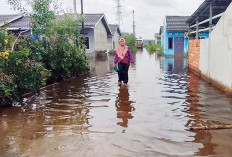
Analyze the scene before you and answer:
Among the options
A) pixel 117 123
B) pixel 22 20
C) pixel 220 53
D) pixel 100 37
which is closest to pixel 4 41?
pixel 117 123

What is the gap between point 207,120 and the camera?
4.88 metres

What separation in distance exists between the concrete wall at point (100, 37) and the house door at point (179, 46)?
28.2 ft

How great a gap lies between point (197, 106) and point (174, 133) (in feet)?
6.67

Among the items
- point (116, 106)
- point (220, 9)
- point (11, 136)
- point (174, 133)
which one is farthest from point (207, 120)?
point (220, 9)

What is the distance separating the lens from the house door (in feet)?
86.8

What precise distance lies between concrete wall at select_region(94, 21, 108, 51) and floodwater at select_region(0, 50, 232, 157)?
63.7ft

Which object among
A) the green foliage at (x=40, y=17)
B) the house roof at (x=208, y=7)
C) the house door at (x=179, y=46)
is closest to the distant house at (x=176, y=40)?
the house door at (x=179, y=46)

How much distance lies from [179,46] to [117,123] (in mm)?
23140

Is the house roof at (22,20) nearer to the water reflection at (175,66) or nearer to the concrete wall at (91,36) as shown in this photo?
the concrete wall at (91,36)

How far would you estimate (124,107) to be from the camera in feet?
19.9

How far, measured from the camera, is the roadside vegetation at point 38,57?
6.34m

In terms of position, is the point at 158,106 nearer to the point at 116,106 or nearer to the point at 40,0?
the point at 116,106

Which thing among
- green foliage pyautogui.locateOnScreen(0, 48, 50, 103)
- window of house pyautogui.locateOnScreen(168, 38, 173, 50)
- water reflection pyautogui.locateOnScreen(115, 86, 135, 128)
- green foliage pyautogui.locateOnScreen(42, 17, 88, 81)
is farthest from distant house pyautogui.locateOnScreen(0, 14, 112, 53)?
water reflection pyautogui.locateOnScreen(115, 86, 135, 128)

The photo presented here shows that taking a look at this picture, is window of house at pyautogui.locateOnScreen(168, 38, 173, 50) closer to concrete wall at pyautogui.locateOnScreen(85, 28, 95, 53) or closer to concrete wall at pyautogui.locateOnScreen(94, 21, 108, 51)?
concrete wall at pyautogui.locateOnScreen(94, 21, 108, 51)
